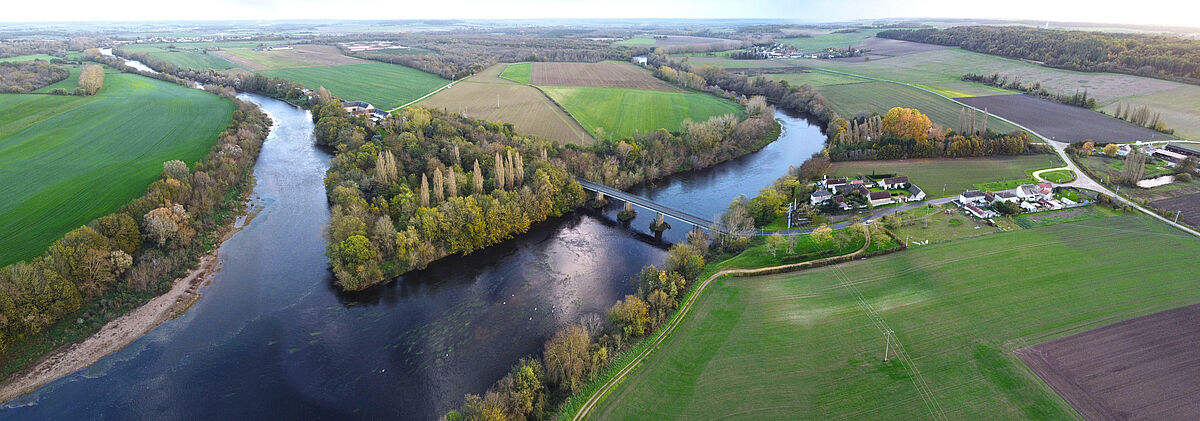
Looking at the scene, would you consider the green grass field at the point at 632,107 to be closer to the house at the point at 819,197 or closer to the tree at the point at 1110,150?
the house at the point at 819,197

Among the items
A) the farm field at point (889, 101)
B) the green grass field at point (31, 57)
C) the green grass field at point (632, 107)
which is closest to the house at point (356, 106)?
the green grass field at point (632, 107)

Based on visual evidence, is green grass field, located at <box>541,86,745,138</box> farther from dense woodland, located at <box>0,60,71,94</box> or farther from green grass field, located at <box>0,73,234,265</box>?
dense woodland, located at <box>0,60,71,94</box>

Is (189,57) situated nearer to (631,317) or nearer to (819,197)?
(631,317)

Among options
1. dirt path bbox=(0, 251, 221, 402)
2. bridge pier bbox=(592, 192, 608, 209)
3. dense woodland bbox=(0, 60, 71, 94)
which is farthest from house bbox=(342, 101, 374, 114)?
dirt path bbox=(0, 251, 221, 402)

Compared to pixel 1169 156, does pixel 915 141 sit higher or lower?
higher

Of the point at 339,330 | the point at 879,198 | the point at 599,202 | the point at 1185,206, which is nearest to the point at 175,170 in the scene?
the point at 339,330

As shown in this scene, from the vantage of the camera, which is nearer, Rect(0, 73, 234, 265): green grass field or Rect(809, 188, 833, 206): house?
Rect(0, 73, 234, 265): green grass field
